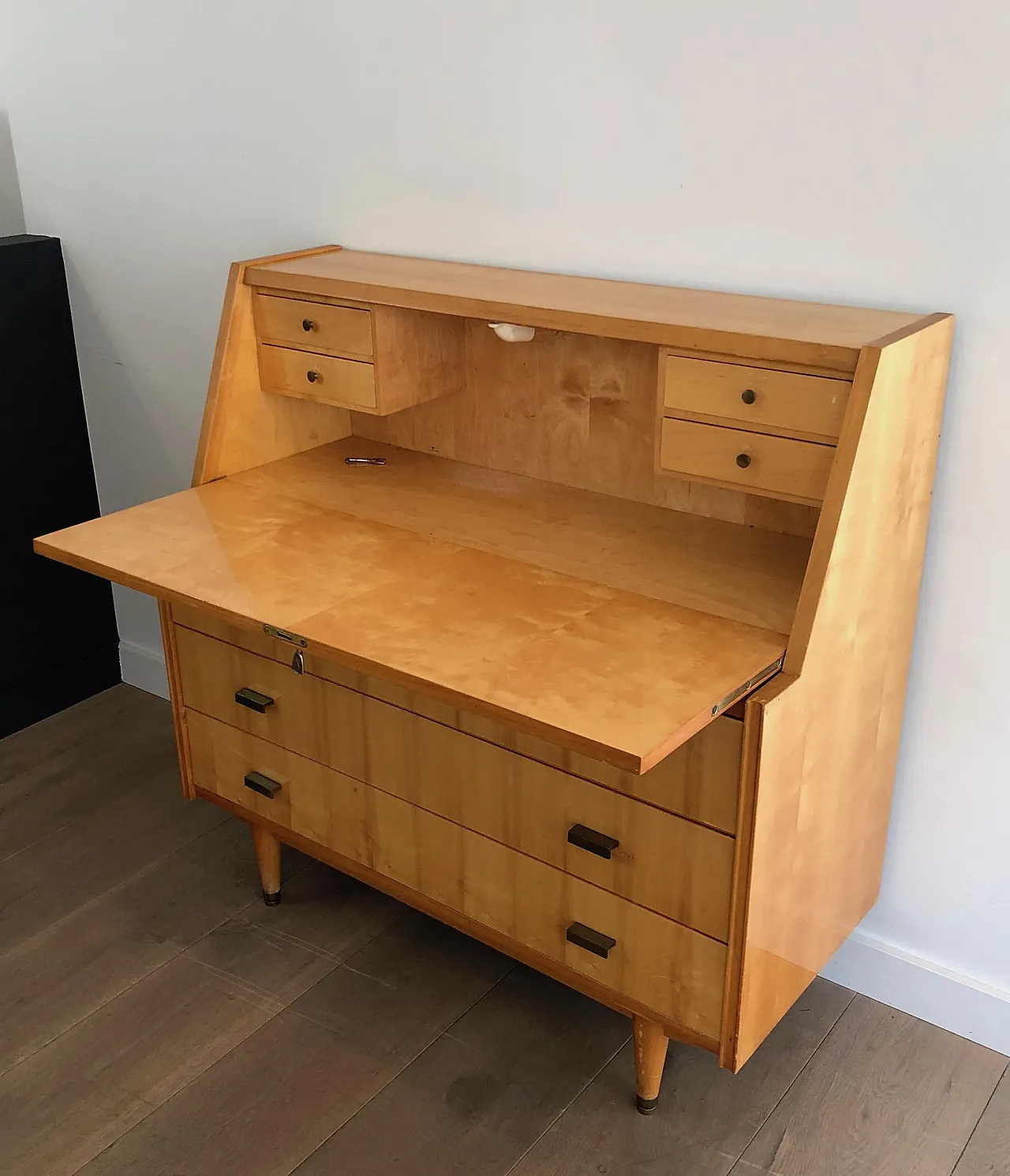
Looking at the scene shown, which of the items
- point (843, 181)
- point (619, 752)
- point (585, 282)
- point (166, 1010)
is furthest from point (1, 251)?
point (619, 752)

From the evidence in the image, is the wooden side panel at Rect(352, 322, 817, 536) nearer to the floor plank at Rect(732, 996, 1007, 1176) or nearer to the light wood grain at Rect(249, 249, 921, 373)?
the light wood grain at Rect(249, 249, 921, 373)

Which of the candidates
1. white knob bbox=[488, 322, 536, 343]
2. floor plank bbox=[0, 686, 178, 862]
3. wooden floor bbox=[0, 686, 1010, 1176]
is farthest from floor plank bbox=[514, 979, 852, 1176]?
floor plank bbox=[0, 686, 178, 862]

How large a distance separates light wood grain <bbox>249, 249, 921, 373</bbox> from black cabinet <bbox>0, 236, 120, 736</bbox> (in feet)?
3.01

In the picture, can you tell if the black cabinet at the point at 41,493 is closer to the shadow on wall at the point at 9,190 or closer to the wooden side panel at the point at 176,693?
A: the shadow on wall at the point at 9,190

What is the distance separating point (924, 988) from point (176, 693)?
1.42 meters

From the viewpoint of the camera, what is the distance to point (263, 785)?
213 centimetres

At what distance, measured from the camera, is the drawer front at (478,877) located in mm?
1717

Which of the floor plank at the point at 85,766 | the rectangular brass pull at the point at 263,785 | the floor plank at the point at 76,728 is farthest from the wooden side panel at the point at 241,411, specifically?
the floor plank at the point at 76,728

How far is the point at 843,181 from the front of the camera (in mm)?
1732

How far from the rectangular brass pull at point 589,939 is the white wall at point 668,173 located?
1.92 feet

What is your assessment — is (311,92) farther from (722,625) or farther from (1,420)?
(722,625)

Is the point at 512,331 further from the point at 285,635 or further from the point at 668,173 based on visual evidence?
the point at 285,635

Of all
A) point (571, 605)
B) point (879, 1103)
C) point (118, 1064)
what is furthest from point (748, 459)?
point (118, 1064)

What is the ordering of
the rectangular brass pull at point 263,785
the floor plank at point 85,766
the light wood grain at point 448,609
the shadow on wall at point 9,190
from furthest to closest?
the shadow on wall at point 9,190 < the floor plank at point 85,766 < the rectangular brass pull at point 263,785 < the light wood grain at point 448,609
